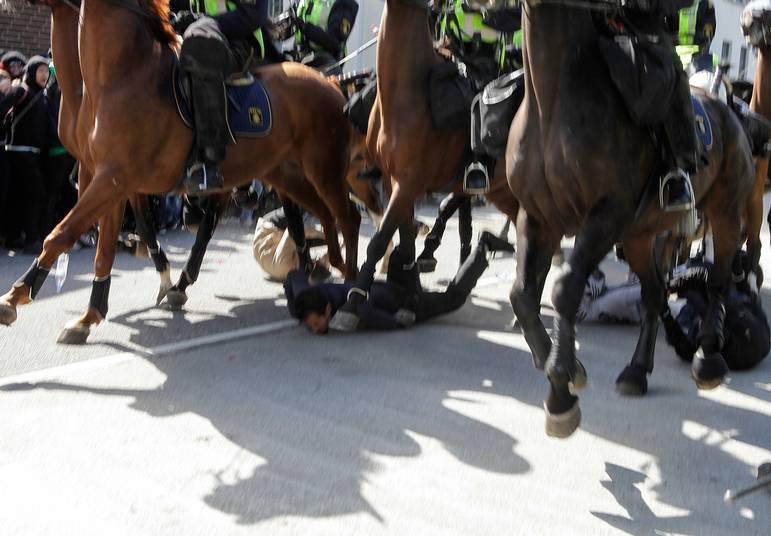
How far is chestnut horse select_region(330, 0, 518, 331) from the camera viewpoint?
6672 millimetres

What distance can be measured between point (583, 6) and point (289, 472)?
2463 mm

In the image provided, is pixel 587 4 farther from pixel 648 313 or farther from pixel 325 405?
pixel 325 405

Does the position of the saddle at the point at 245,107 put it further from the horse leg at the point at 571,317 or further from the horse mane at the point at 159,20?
the horse leg at the point at 571,317

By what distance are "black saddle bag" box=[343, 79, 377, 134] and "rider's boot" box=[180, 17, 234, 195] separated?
1022 mm

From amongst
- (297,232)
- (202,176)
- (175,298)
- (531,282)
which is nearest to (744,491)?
(531,282)

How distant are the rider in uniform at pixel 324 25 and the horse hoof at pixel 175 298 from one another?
2.67 m

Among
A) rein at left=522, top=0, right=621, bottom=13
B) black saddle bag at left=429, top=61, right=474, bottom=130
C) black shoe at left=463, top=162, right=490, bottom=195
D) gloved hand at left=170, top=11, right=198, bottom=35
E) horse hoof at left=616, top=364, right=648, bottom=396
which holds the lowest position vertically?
horse hoof at left=616, top=364, right=648, bottom=396

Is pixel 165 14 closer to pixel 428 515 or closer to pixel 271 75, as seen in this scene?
pixel 271 75

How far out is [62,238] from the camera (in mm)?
5902

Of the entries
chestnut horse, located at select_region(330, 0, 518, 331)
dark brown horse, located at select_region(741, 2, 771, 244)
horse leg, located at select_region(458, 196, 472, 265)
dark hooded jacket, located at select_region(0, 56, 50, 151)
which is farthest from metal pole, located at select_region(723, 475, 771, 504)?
dark hooded jacket, located at select_region(0, 56, 50, 151)

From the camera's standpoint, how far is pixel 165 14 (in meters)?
6.71

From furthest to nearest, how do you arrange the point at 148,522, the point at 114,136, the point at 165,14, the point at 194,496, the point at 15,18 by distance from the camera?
the point at 15,18, the point at 165,14, the point at 114,136, the point at 194,496, the point at 148,522

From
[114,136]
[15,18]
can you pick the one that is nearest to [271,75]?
[114,136]

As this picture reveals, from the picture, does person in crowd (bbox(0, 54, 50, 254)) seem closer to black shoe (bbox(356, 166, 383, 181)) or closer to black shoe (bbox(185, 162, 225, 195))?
black shoe (bbox(185, 162, 225, 195))
